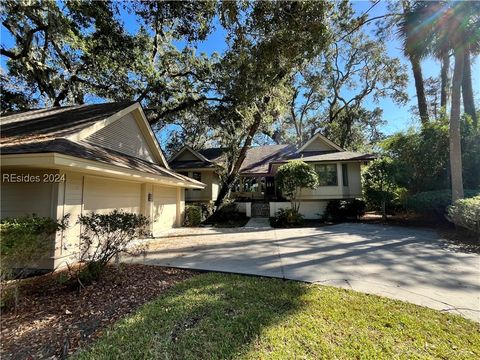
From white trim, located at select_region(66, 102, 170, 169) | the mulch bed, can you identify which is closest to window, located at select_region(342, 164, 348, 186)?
white trim, located at select_region(66, 102, 170, 169)

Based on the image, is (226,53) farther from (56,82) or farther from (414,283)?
(414,283)

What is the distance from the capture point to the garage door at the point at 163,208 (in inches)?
456

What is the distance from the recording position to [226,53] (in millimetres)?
11953

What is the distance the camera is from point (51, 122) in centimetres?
850

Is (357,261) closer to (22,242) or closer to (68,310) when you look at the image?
(68,310)

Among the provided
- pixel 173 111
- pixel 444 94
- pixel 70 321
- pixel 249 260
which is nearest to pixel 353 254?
pixel 249 260

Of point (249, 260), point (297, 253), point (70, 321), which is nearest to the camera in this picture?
point (70, 321)

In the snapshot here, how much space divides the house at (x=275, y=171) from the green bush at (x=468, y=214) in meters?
7.14

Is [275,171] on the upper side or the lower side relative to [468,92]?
lower

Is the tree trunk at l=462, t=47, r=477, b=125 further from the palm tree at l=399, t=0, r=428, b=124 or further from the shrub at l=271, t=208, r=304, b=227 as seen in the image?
the shrub at l=271, t=208, r=304, b=227

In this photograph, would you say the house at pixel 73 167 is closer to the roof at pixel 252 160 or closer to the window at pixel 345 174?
the roof at pixel 252 160

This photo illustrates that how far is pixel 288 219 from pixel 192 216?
18.6ft

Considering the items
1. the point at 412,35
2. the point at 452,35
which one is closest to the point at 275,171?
the point at 412,35

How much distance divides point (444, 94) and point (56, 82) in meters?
25.4
